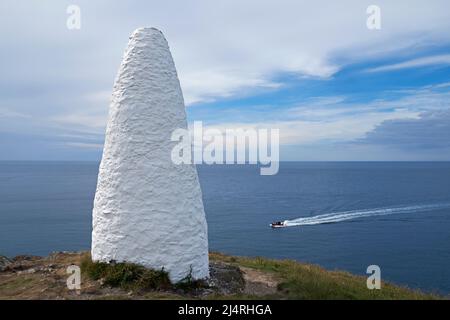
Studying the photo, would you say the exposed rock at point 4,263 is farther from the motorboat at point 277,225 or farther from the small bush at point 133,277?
the motorboat at point 277,225

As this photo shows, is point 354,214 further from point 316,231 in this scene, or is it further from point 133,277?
point 133,277

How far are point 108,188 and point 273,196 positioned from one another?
78.7m

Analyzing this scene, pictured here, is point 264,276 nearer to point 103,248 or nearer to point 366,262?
point 103,248

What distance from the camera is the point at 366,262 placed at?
4131 centimetres

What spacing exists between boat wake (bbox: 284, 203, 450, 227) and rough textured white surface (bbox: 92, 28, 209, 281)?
4602 cm

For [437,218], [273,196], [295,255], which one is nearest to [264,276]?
[295,255]

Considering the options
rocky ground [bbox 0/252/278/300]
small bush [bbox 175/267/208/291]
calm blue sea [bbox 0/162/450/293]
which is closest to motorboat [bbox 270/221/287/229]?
calm blue sea [bbox 0/162/450/293]

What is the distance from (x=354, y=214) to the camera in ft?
211

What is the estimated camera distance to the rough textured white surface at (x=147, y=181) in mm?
10852

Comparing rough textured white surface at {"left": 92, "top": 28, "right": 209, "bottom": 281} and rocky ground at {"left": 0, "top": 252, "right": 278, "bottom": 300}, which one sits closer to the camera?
rocky ground at {"left": 0, "top": 252, "right": 278, "bottom": 300}

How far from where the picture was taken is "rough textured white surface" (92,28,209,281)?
427 inches

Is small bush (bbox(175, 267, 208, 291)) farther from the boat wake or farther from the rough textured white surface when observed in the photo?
the boat wake

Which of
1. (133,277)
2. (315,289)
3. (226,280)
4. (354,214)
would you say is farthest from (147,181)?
(354,214)

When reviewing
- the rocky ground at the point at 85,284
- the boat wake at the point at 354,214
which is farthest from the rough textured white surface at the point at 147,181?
the boat wake at the point at 354,214
